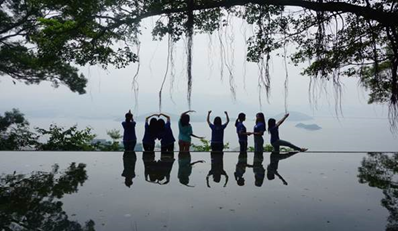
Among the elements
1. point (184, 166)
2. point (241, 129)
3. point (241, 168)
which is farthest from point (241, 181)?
point (241, 129)

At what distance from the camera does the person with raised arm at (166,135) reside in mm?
7323

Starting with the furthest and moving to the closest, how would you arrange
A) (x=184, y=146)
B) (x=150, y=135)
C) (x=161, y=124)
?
1. (x=184, y=146)
2. (x=150, y=135)
3. (x=161, y=124)

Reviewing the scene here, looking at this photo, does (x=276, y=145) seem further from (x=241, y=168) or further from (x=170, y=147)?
(x=170, y=147)

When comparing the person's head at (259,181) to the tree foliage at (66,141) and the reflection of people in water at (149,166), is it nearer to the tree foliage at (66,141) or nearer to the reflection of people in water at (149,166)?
the reflection of people in water at (149,166)

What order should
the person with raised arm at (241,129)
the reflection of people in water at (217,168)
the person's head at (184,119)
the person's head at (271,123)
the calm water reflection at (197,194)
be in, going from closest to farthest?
the calm water reflection at (197,194)
the reflection of people in water at (217,168)
the person's head at (184,119)
the person with raised arm at (241,129)
the person's head at (271,123)

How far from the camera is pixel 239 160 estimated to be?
22.9 feet

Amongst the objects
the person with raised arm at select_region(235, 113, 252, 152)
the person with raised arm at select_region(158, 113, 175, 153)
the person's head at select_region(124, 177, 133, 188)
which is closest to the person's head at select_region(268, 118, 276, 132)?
the person with raised arm at select_region(235, 113, 252, 152)

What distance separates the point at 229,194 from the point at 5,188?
3.32 metres

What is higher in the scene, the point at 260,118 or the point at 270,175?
the point at 260,118

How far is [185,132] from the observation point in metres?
7.26

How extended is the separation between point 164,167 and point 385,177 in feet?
13.5

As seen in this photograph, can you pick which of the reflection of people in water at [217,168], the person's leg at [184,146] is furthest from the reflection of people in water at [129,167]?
the reflection of people in water at [217,168]

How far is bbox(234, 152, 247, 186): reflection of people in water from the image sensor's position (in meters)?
4.94

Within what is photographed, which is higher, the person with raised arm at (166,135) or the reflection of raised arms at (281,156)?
the person with raised arm at (166,135)
